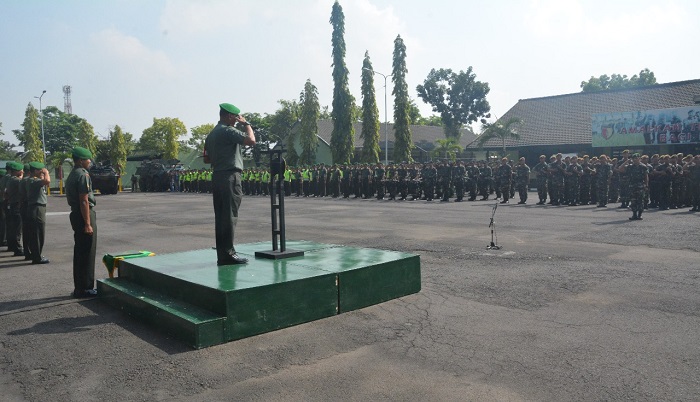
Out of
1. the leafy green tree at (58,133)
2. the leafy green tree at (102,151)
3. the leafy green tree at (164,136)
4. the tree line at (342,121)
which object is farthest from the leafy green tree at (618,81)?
the leafy green tree at (58,133)

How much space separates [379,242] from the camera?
11.0m

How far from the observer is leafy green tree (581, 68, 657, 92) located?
58.2 meters

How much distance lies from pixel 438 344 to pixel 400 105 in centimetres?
4534

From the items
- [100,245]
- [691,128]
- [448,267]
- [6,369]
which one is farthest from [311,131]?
[6,369]

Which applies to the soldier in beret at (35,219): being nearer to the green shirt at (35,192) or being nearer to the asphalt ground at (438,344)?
the green shirt at (35,192)

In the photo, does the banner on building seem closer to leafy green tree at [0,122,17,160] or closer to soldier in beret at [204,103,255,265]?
soldier in beret at [204,103,255,265]

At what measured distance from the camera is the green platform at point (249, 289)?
196 inches

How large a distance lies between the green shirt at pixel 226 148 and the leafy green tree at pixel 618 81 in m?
59.3

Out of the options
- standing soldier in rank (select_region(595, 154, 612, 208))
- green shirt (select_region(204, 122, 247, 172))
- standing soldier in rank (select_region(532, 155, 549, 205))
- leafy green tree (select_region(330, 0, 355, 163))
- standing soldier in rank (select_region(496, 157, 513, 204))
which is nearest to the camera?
green shirt (select_region(204, 122, 247, 172))

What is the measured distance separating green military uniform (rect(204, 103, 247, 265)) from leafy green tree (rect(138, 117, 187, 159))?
2417 inches

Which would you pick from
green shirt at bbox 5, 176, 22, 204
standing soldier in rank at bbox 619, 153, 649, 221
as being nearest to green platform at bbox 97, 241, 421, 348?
green shirt at bbox 5, 176, 22, 204

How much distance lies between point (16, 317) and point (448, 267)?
559cm

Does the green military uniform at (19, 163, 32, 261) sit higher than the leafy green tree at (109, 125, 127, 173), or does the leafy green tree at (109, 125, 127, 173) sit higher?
the leafy green tree at (109, 125, 127, 173)

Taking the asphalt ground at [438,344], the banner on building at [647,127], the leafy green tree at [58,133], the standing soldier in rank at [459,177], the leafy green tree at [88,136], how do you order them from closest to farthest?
1. the asphalt ground at [438,344]
2. the standing soldier in rank at [459,177]
3. the banner on building at [647,127]
4. the leafy green tree at [88,136]
5. the leafy green tree at [58,133]
